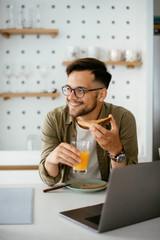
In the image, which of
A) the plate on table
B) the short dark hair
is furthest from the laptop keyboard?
the short dark hair

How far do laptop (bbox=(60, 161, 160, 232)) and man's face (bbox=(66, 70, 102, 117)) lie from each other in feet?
2.81

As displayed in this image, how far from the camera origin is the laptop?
0.94 m

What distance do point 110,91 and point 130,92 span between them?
0.77 ft

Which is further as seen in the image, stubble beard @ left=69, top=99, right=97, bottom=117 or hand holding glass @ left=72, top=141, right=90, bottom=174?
stubble beard @ left=69, top=99, right=97, bottom=117

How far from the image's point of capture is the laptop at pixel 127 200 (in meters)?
0.94

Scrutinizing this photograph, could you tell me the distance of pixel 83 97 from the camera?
1.92 metres

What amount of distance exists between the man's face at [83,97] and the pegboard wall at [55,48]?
5.52 ft

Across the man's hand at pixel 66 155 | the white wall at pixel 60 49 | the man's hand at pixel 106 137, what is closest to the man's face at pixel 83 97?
the man's hand at pixel 106 137

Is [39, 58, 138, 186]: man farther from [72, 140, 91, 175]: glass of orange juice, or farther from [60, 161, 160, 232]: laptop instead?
[60, 161, 160, 232]: laptop

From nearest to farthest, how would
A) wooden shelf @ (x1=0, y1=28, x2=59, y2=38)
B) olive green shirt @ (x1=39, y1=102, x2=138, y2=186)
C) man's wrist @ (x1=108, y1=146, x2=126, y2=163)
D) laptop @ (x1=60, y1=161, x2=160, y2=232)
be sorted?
laptop @ (x1=60, y1=161, x2=160, y2=232) → man's wrist @ (x1=108, y1=146, x2=126, y2=163) → olive green shirt @ (x1=39, y1=102, x2=138, y2=186) → wooden shelf @ (x1=0, y1=28, x2=59, y2=38)

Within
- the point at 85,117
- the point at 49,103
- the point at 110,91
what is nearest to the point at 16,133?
the point at 49,103

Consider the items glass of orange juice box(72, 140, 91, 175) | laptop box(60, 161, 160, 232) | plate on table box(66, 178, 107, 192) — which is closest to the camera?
laptop box(60, 161, 160, 232)

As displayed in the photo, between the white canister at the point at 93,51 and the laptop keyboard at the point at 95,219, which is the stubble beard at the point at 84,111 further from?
the white canister at the point at 93,51

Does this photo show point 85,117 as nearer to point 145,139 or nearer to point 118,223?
point 118,223
